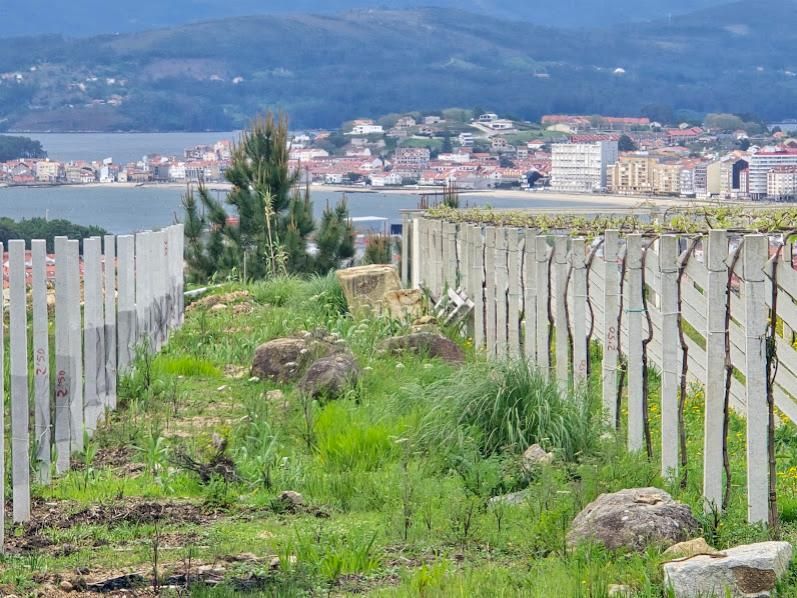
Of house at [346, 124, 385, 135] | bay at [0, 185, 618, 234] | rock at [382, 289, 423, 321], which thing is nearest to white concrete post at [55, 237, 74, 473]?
rock at [382, 289, 423, 321]

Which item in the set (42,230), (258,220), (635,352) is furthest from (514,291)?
(42,230)

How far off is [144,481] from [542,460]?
2396mm

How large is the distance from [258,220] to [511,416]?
22460 mm

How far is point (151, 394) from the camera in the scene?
12.2 m

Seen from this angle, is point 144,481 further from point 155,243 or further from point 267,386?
point 155,243

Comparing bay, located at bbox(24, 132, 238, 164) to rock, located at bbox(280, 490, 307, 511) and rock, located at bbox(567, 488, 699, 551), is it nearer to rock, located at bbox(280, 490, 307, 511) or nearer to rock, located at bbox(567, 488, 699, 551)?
rock, located at bbox(280, 490, 307, 511)

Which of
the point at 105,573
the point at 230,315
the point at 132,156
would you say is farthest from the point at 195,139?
the point at 105,573

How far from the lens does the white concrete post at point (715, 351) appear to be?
8133mm

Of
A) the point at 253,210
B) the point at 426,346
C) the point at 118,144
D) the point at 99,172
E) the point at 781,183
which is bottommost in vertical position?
the point at 426,346

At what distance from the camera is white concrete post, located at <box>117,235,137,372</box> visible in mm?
12336

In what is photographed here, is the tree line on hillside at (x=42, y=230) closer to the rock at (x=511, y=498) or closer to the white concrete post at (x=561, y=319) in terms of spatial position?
the white concrete post at (x=561, y=319)

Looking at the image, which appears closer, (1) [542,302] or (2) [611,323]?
(2) [611,323]

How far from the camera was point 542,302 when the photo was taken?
11.8m

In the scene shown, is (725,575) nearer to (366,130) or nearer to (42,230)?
(42,230)
